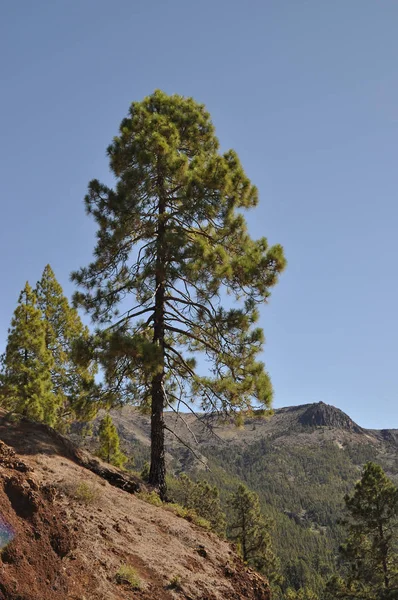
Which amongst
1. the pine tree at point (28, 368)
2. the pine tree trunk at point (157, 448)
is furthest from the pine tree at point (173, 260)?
the pine tree at point (28, 368)

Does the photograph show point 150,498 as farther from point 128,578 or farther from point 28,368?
point 28,368

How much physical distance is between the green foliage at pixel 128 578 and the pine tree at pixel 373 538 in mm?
23153

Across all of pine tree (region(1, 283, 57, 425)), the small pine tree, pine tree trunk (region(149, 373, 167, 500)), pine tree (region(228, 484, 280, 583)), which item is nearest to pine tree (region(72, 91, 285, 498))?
pine tree trunk (region(149, 373, 167, 500))

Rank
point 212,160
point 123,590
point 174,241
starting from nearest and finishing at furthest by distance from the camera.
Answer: point 123,590 < point 174,241 < point 212,160

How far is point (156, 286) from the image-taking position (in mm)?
13117

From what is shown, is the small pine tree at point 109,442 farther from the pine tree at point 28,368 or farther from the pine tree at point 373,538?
the pine tree at point 373,538

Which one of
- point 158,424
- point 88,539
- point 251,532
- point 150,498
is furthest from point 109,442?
point 88,539

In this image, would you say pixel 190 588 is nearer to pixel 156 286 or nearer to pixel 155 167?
pixel 156 286

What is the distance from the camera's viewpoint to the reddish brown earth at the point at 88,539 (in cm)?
491

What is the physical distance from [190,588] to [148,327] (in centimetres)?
779

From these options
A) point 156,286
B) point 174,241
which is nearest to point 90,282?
point 156,286

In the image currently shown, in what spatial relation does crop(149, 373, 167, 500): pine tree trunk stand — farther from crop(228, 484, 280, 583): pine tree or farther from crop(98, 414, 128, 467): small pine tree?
crop(228, 484, 280, 583): pine tree

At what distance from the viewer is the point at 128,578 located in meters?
6.20

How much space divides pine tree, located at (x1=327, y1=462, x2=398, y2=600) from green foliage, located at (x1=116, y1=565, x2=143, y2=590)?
2315 cm
